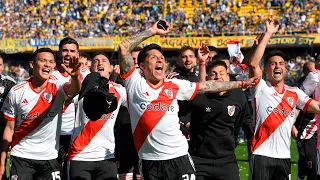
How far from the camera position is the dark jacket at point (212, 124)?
7.71 metres

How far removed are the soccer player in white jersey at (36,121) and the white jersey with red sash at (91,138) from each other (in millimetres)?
276

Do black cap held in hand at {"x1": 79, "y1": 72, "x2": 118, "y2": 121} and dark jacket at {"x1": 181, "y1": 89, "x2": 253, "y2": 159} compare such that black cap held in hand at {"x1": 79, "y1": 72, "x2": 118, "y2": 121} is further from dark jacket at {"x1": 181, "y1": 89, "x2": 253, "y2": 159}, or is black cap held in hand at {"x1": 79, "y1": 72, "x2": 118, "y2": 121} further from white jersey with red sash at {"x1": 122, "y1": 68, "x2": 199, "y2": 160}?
dark jacket at {"x1": 181, "y1": 89, "x2": 253, "y2": 159}

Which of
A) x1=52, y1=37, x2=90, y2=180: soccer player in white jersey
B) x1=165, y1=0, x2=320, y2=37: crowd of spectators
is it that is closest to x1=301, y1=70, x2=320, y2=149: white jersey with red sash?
x1=52, y1=37, x2=90, y2=180: soccer player in white jersey

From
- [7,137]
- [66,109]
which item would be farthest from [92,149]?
[66,109]

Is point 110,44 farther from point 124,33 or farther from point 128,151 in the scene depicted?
point 128,151

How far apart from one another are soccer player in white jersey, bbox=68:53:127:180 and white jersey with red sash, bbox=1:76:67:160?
0.30m

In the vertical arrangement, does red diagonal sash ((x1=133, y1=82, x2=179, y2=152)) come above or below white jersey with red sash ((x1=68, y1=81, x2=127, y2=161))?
above

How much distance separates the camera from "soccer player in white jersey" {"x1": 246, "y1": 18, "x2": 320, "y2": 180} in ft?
25.4

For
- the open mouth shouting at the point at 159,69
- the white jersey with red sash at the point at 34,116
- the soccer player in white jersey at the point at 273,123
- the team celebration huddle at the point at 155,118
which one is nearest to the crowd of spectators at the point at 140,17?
the soccer player in white jersey at the point at 273,123

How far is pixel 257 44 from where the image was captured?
7512mm

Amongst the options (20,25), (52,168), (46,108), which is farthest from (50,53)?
(20,25)

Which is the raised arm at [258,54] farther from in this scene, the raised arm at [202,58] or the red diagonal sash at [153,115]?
the red diagonal sash at [153,115]

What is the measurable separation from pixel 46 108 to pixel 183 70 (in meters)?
2.80

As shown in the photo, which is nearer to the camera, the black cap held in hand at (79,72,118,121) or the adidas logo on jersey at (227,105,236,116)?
the black cap held in hand at (79,72,118,121)
